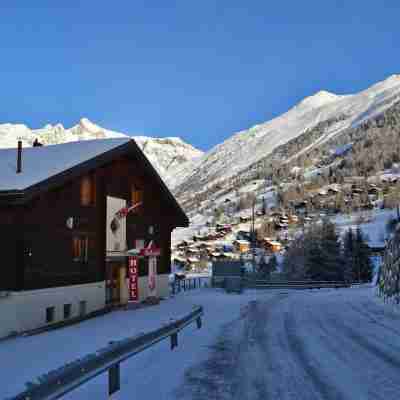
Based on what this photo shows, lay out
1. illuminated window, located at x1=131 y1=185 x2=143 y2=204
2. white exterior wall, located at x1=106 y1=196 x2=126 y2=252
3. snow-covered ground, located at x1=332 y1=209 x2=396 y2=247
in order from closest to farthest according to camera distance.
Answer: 1. white exterior wall, located at x1=106 y1=196 x2=126 y2=252
2. illuminated window, located at x1=131 y1=185 x2=143 y2=204
3. snow-covered ground, located at x1=332 y1=209 x2=396 y2=247

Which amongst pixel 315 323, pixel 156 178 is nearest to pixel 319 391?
pixel 315 323

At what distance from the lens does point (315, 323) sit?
60.3 feet

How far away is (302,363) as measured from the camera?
10758 millimetres

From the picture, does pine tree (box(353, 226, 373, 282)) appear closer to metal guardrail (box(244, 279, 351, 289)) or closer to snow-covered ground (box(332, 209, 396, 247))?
metal guardrail (box(244, 279, 351, 289))

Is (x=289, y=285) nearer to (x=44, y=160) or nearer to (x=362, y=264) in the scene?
(x=362, y=264)

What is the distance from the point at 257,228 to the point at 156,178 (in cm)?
13893

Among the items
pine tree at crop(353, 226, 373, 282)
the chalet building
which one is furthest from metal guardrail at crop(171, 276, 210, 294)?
pine tree at crop(353, 226, 373, 282)

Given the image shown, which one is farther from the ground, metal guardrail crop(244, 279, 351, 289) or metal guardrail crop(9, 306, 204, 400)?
metal guardrail crop(9, 306, 204, 400)

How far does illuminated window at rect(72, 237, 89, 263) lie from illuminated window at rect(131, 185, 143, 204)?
5.84 metres

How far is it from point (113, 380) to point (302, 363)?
4.29 meters

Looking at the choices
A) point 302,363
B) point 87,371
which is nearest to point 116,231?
point 302,363

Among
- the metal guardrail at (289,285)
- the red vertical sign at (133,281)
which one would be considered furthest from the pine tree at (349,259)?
the red vertical sign at (133,281)

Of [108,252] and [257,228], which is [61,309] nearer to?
[108,252]

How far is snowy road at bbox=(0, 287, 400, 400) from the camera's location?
27.9 ft
